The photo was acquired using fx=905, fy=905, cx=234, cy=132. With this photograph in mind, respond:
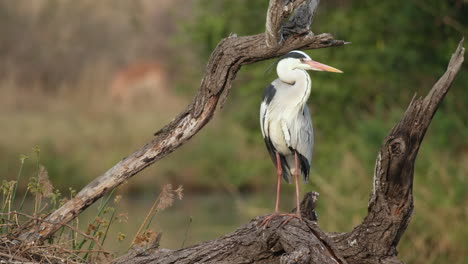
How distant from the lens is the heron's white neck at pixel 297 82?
452 cm

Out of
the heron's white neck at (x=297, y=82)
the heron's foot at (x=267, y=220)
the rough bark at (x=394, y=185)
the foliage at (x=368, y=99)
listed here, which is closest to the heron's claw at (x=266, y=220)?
the heron's foot at (x=267, y=220)

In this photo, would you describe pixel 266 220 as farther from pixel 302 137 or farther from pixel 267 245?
pixel 302 137

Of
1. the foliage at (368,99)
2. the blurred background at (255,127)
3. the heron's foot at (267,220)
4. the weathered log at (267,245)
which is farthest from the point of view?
the blurred background at (255,127)

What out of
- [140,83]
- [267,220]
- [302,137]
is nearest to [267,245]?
[267,220]

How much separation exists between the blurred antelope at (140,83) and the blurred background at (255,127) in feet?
1.96

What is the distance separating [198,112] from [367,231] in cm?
107

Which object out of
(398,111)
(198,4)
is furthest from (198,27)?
(398,111)

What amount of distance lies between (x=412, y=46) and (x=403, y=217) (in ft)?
27.3

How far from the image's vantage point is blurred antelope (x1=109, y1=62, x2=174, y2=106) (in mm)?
21969

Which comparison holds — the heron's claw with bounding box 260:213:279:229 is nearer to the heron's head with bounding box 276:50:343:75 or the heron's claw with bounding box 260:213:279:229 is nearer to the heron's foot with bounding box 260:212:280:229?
the heron's foot with bounding box 260:212:280:229

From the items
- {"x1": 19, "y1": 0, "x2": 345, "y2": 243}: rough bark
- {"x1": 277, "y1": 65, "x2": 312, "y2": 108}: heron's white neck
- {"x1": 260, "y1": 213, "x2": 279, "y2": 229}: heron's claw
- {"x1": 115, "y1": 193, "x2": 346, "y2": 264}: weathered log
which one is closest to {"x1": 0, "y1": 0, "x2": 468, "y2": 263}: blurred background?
{"x1": 19, "y1": 0, "x2": 345, "y2": 243}: rough bark

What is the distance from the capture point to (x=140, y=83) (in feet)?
79.5

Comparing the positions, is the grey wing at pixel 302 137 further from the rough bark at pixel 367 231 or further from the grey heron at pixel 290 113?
the rough bark at pixel 367 231

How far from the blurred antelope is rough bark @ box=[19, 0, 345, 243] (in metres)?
16.2
